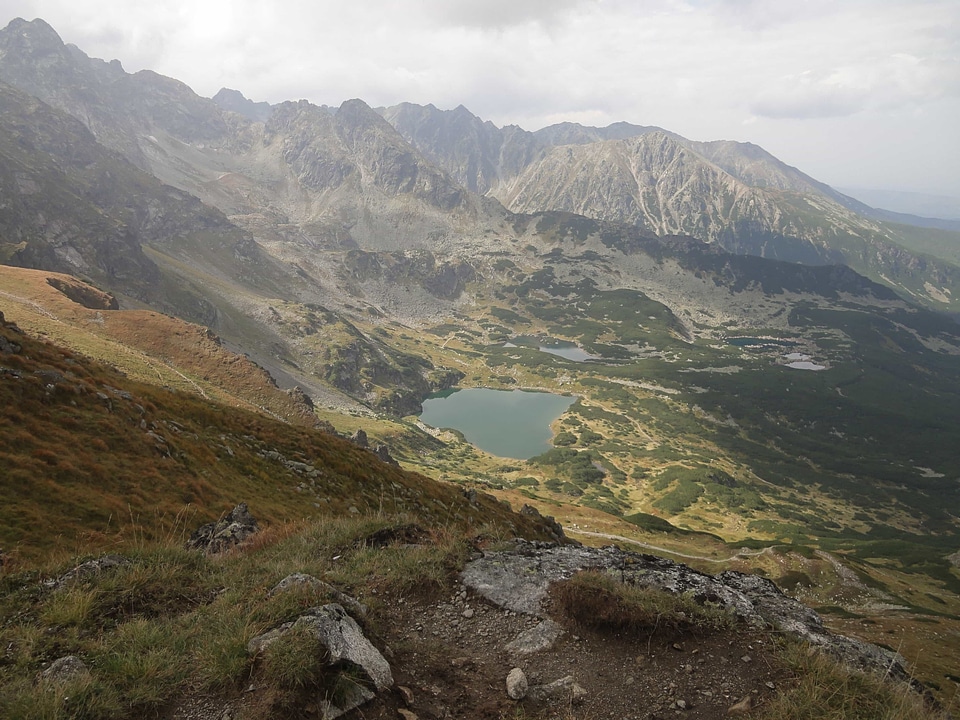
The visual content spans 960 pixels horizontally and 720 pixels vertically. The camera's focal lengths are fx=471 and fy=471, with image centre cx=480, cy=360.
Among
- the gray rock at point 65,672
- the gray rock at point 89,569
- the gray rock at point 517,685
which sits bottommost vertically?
the gray rock at point 517,685

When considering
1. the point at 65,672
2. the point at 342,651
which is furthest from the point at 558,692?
the point at 65,672

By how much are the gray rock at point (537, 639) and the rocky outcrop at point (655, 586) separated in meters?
0.41

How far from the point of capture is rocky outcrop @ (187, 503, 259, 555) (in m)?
14.9

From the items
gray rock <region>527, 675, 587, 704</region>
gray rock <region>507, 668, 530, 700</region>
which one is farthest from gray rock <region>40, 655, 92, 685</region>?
gray rock <region>527, 675, 587, 704</region>

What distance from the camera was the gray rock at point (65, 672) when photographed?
232 inches

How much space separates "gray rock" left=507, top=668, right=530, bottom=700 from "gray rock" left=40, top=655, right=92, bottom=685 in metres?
5.82

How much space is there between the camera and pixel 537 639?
Answer: 30.2ft

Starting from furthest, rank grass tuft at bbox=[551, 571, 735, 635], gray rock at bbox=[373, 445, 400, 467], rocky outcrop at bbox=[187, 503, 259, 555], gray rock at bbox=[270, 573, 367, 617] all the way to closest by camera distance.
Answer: gray rock at bbox=[373, 445, 400, 467] < rocky outcrop at bbox=[187, 503, 259, 555] < grass tuft at bbox=[551, 571, 735, 635] < gray rock at bbox=[270, 573, 367, 617]

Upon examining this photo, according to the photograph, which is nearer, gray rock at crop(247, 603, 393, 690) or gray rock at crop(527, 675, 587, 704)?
gray rock at crop(247, 603, 393, 690)

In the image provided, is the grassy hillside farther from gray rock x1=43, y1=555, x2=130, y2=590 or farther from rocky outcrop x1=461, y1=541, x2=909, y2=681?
gray rock x1=43, y1=555, x2=130, y2=590

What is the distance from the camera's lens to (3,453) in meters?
16.3

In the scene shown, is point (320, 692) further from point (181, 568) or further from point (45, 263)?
point (45, 263)

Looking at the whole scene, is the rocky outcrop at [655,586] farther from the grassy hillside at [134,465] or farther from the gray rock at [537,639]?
the grassy hillside at [134,465]

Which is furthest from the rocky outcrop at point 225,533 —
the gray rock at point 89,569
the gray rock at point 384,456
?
the gray rock at point 384,456
